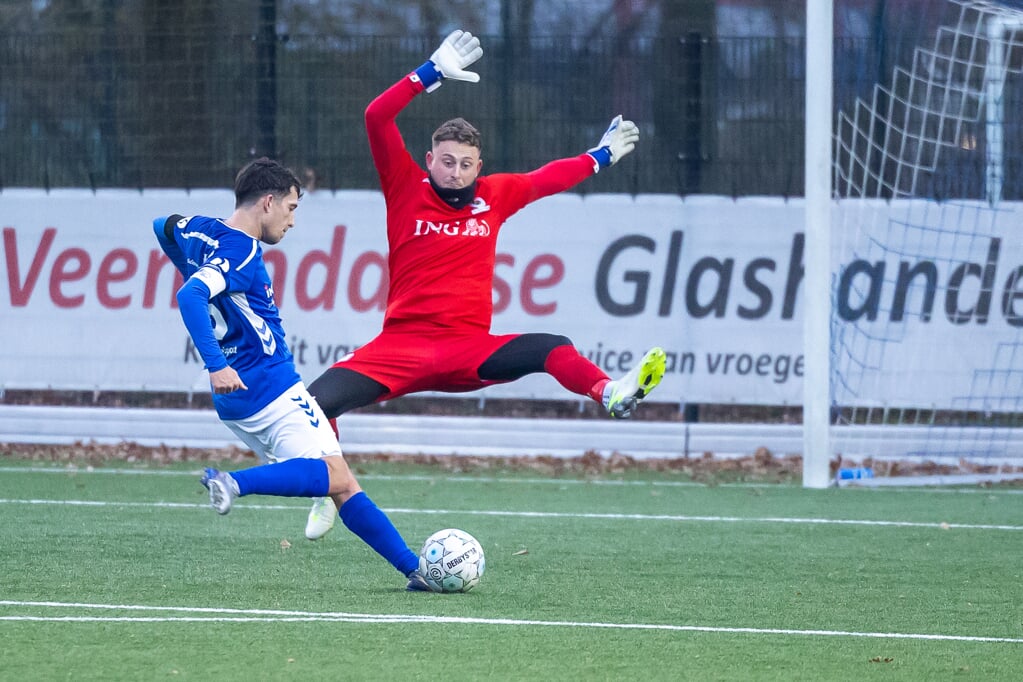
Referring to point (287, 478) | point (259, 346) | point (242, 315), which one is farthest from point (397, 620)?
point (242, 315)

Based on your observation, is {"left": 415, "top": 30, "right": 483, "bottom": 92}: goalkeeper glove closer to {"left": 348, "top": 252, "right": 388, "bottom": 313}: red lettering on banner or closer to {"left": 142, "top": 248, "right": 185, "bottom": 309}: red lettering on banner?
{"left": 348, "top": 252, "right": 388, "bottom": 313}: red lettering on banner

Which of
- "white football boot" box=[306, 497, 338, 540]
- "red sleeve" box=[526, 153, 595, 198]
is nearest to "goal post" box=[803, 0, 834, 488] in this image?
"red sleeve" box=[526, 153, 595, 198]

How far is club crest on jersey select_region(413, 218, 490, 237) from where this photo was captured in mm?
7016

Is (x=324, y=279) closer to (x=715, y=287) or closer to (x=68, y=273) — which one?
(x=68, y=273)

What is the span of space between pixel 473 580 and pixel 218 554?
1527mm

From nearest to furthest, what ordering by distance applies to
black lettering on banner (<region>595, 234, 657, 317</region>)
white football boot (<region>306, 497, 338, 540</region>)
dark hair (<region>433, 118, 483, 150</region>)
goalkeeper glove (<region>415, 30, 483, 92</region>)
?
white football boot (<region>306, 497, 338, 540</region>), goalkeeper glove (<region>415, 30, 483, 92</region>), dark hair (<region>433, 118, 483, 150</region>), black lettering on banner (<region>595, 234, 657, 317</region>)

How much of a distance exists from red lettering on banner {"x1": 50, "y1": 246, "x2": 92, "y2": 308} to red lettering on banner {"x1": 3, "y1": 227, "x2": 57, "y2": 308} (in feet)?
0.43

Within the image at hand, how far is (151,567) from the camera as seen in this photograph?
654 cm

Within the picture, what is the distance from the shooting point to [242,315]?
18.9ft

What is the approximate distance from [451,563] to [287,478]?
0.73 meters

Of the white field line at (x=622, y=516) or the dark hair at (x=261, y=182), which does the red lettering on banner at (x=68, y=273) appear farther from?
the dark hair at (x=261, y=182)

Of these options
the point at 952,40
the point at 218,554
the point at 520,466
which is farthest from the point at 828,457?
the point at 218,554

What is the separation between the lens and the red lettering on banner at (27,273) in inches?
481

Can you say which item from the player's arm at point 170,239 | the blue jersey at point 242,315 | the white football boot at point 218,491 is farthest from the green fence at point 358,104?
the white football boot at point 218,491
